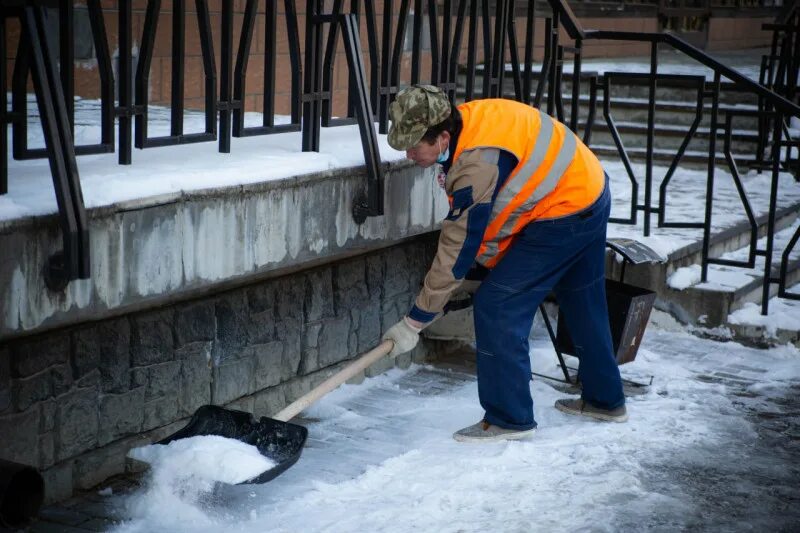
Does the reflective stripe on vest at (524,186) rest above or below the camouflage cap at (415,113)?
below

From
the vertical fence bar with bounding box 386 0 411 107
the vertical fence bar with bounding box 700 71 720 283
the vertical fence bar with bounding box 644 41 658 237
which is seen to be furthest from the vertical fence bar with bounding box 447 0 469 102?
the vertical fence bar with bounding box 700 71 720 283

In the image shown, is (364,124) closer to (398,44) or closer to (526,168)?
(398,44)

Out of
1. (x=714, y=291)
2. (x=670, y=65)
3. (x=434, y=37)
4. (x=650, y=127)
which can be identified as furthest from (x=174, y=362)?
(x=670, y=65)

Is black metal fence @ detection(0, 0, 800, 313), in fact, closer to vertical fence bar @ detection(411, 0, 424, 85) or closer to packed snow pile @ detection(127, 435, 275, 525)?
vertical fence bar @ detection(411, 0, 424, 85)

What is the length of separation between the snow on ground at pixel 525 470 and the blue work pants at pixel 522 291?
22 cm

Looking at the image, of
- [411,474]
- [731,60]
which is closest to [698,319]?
[411,474]

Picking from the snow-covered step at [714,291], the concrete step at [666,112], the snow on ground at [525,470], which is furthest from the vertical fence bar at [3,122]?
the concrete step at [666,112]

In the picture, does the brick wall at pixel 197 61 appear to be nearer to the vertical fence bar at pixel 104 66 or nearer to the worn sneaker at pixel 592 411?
the vertical fence bar at pixel 104 66

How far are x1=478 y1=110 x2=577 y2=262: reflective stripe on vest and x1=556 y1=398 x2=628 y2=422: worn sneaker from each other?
37.5 inches

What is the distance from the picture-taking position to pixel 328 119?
4.99 meters

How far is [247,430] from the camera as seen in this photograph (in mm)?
4129

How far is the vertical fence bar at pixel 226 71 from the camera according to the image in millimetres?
4195

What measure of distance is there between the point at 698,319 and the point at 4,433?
13.6 ft

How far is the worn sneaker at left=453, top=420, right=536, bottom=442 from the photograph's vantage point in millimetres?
4645
